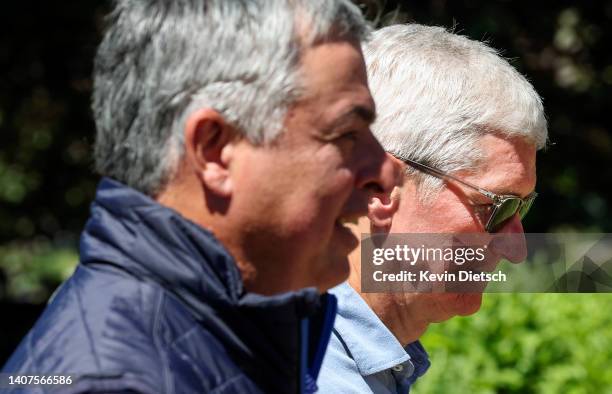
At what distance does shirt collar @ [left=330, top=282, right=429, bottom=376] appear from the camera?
2443 millimetres

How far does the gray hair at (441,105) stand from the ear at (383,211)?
85 mm

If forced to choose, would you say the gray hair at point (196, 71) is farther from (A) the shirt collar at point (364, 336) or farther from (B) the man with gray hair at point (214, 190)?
(A) the shirt collar at point (364, 336)

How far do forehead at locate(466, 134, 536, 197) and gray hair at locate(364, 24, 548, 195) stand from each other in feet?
0.06

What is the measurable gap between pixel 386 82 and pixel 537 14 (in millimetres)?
5600

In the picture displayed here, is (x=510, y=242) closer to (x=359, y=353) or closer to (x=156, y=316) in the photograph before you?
(x=359, y=353)

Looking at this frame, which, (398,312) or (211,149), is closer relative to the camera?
(211,149)

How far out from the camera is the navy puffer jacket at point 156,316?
1.45 m

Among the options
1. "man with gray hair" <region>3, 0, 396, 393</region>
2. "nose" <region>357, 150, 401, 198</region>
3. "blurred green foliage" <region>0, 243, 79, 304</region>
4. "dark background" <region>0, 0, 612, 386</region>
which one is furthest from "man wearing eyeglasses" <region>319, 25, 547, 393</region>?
"blurred green foliage" <region>0, 243, 79, 304</region>

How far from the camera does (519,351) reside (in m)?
4.10

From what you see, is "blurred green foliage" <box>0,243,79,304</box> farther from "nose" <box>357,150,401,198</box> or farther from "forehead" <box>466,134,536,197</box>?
"nose" <box>357,150,401,198</box>

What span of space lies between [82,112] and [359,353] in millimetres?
5900

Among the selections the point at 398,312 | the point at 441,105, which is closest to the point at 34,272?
the point at 398,312

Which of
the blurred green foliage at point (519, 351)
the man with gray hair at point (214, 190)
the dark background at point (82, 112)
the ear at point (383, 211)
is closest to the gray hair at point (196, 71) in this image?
the man with gray hair at point (214, 190)

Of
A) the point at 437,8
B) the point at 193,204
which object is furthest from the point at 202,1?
the point at 437,8
